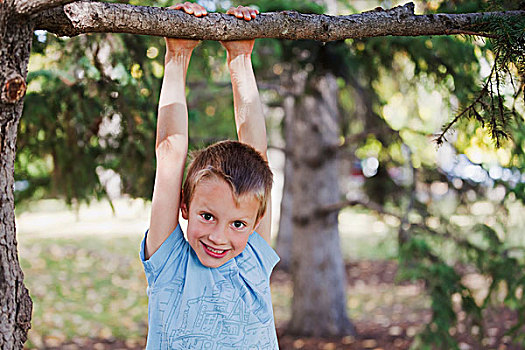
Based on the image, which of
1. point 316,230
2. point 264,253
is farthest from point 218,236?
point 316,230

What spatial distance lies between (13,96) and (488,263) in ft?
14.8

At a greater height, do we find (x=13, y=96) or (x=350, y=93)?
(x=350, y=93)

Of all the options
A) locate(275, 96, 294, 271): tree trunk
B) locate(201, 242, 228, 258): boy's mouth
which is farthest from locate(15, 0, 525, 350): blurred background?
locate(201, 242, 228, 258): boy's mouth

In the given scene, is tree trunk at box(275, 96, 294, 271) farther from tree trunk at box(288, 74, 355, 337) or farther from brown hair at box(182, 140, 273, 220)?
brown hair at box(182, 140, 273, 220)

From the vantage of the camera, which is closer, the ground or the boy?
the boy

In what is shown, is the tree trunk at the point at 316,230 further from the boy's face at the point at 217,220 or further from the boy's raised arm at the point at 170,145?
the boy's face at the point at 217,220

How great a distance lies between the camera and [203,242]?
190 cm

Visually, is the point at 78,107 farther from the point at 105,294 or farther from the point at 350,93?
the point at 105,294

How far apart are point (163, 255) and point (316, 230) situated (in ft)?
17.4

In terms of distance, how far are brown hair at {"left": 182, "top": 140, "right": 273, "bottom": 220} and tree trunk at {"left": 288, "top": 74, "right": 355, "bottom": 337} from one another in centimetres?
518

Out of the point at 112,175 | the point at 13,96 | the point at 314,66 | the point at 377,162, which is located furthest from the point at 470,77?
the point at 13,96

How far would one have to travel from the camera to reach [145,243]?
2014 millimetres

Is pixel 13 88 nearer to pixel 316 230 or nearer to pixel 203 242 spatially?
pixel 203 242

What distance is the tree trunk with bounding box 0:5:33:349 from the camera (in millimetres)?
1741
